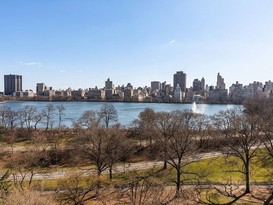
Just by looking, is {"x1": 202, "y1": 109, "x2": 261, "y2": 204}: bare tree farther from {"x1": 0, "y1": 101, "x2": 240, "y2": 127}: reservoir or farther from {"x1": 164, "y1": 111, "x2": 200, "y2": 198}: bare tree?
{"x1": 0, "y1": 101, "x2": 240, "y2": 127}: reservoir

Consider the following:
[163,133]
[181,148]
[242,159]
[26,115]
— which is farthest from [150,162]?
[26,115]

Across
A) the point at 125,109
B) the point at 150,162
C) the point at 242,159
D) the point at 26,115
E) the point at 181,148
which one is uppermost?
the point at 26,115

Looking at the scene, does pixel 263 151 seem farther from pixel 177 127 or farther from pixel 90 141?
pixel 90 141

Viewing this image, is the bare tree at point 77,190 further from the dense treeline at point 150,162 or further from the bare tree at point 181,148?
the bare tree at point 181,148

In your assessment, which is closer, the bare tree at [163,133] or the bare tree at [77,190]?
the bare tree at [77,190]

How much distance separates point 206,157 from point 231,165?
387 centimetres

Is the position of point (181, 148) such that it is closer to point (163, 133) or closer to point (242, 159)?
point (163, 133)

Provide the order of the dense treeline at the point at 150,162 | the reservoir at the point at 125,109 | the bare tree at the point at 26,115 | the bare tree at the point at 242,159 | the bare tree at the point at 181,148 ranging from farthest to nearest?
the reservoir at the point at 125,109 → the bare tree at the point at 26,115 → the bare tree at the point at 181,148 → the bare tree at the point at 242,159 → the dense treeline at the point at 150,162

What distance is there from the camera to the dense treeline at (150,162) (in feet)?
66.1

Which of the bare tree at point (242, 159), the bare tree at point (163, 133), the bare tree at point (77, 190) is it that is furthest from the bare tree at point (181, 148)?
the bare tree at point (77, 190)

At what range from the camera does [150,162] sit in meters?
31.1

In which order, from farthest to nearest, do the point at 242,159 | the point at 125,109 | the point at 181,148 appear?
the point at 125,109 → the point at 181,148 → the point at 242,159

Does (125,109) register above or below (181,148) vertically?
above

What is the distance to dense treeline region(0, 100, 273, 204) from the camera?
20156mm
